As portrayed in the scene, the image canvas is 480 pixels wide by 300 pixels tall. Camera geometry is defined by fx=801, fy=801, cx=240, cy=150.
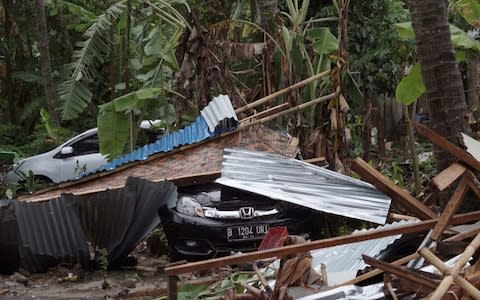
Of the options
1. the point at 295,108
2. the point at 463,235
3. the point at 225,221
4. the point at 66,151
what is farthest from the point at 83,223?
the point at 66,151

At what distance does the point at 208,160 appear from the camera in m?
10.0

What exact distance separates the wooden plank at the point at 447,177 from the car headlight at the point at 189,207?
4131mm

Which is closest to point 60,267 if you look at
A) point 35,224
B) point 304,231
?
point 35,224

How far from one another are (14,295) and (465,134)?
15.8ft

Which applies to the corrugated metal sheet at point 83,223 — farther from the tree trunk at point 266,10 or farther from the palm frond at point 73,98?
the palm frond at point 73,98

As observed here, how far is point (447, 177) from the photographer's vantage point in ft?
17.7

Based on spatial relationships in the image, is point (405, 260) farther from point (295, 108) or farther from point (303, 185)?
point (295, 108)

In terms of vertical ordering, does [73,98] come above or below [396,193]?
above

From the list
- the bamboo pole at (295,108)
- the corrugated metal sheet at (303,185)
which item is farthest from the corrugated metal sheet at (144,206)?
the bamboo pole at (295,108)

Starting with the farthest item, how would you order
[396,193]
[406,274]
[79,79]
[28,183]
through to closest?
[79,79] → [28,183] → [396,193] → [406,274]

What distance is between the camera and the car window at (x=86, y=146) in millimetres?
17156

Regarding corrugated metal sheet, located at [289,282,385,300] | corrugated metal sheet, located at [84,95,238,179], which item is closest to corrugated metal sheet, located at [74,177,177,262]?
corrugated metal sheet, located at [84,95,238,179]

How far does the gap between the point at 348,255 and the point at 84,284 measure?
332 cm

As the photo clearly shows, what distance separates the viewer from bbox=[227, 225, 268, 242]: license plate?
9047 millimetres
